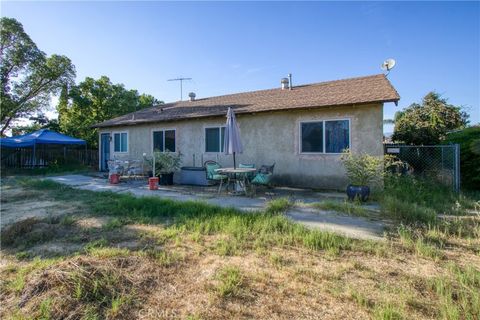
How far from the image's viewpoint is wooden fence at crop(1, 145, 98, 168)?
18250mm

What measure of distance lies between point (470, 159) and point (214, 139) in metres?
9.55

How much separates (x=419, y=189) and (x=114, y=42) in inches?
497

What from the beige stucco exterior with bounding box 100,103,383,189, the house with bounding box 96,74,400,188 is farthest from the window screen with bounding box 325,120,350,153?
A: the beige stucco exterior with bounding box 100,103,383,189

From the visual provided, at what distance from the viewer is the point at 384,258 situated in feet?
11.6

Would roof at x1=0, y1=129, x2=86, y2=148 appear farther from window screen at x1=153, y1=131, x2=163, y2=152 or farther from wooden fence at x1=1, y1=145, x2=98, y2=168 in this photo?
window screen at x1=153, y1=131, x2=163, y2=152

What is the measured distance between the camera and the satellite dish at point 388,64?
33.3ft

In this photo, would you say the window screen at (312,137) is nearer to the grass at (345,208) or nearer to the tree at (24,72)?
the grass at (345,208)

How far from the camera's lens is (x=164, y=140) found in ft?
43.8

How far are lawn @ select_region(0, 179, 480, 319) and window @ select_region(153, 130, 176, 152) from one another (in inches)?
303

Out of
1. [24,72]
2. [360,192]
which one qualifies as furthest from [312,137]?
[24,72]

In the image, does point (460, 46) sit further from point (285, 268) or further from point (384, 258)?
point (285, 268)

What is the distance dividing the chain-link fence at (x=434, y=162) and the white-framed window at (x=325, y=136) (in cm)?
202

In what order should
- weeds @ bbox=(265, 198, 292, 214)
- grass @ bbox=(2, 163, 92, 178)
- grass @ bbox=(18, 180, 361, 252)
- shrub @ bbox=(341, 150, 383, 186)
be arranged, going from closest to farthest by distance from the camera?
1. grass @ bbox=(18, 180, 361, 252)
2. weeds @ bbox=(265, 198, 292, 214)
3. shrub @ bbox=(341, 150, 383, 186)
4. grass @ bbox=(2, 163, 92, 178)

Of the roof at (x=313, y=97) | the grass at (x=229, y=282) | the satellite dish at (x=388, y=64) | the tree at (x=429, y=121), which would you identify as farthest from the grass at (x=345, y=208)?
the tree at (x=429, y=121)
